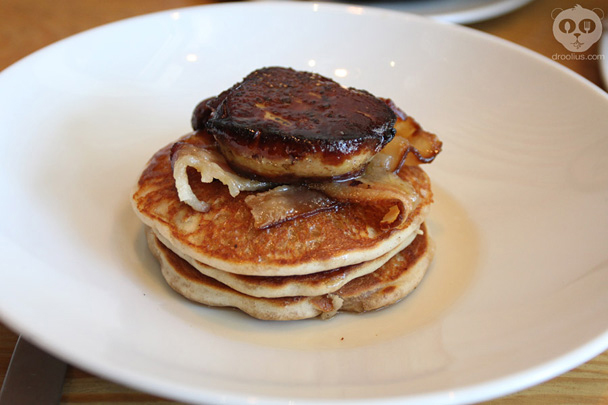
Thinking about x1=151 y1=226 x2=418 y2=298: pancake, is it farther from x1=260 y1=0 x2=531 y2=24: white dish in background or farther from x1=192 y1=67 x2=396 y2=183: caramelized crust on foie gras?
x1=260 y1=0 x2=531 y2=24: white dish in background

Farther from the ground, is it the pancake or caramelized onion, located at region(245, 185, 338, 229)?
caramelized onion, located at region(245, 185, 338, 229)

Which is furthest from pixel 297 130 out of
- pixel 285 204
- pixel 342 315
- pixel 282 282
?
pixel 342 315

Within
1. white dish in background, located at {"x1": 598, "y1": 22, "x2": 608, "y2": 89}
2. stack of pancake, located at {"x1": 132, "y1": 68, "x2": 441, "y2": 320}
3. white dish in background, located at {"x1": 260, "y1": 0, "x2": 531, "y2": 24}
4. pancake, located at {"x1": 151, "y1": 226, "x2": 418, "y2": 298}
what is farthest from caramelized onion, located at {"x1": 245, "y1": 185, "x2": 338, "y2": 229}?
white dish in background, located at {"x1": 260, "y1": 0, "x2": 531, "y2": 24}

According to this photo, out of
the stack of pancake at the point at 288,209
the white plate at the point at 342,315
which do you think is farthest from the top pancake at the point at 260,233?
the white plate at the point at 342,315

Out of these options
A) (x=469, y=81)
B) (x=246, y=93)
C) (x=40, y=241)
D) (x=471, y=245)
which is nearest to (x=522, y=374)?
(x=471, y=245)

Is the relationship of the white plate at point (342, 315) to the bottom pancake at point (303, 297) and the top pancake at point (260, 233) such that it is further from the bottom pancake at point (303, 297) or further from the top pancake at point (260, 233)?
the top pancake at point (260, 233)

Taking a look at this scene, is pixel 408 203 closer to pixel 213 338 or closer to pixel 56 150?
pixel 213 338
